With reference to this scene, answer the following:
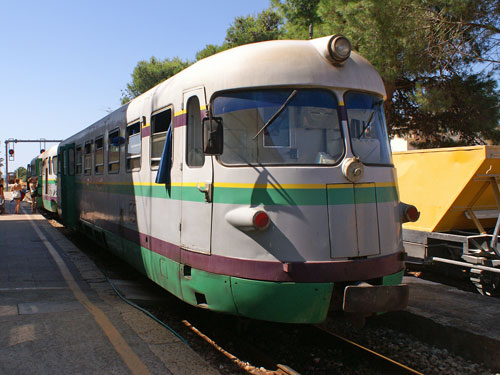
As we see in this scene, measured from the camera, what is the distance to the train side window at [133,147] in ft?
22.9

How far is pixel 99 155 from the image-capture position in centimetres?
940

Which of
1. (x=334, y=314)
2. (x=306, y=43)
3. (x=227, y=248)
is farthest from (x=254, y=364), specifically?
(x=306, y=43)

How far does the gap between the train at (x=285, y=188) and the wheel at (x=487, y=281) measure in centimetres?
329

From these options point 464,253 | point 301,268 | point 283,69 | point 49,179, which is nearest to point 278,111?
point 283,69

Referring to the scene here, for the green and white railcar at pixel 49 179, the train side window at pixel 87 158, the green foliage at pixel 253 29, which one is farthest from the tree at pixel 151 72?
the train side window at pixel 87 158

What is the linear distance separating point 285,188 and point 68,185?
31.8 ft

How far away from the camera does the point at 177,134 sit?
219 inches

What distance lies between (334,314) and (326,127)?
1.95m

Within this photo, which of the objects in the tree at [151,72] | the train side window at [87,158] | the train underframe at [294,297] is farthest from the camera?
the tree at [151,72]

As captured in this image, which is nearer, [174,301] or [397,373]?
[397,373]

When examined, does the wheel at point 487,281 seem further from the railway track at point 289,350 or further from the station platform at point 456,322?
the railway track at point 289,350

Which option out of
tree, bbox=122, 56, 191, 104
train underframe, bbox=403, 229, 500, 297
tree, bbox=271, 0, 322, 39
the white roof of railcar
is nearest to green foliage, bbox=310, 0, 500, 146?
tree, bbox=271, 0, 322, 39

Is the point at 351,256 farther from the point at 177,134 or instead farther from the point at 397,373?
the point at 177,134

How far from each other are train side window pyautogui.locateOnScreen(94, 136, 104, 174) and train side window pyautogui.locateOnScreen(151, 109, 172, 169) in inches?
119
